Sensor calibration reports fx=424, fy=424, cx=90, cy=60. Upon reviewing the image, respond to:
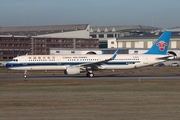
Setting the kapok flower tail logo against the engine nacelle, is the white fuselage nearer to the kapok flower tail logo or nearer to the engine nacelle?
the kapok flower tail logo

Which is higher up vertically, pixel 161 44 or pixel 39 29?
pixel 39 29

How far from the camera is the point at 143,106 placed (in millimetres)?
22062

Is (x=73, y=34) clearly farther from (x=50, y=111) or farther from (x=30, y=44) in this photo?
(x=50, y=111)

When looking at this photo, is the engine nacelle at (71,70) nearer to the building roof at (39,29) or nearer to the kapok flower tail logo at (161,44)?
the kapok flower tail logo at (161,44)

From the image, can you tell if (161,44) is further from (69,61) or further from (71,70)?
(71,70)

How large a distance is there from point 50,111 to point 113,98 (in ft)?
20.8

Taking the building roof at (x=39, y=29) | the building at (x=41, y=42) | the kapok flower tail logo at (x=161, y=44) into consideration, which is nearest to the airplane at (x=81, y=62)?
the kapok flower tail logo at (x=161, y=44)

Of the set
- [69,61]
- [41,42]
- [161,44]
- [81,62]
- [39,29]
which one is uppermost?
[39,29]

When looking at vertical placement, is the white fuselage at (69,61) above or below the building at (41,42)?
below

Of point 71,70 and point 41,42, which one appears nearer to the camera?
point 71,70

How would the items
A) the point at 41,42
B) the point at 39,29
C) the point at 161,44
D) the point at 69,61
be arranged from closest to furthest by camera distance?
the point at 69,61
the point at 161,44
the point at 41,42
the point at 39,29

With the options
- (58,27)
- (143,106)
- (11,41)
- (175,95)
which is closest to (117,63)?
(175,95)

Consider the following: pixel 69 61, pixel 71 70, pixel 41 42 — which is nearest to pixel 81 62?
pixel 69 61

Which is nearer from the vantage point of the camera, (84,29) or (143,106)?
(143,106)
